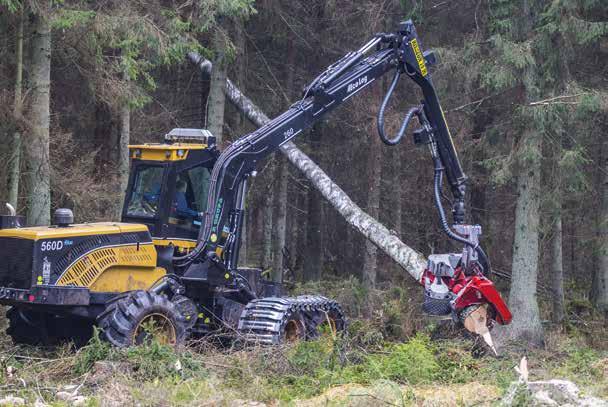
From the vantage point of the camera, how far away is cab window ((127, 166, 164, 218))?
1127 centimetres

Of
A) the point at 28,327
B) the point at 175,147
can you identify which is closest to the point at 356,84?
the point at 175,147

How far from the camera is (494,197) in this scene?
2389cm

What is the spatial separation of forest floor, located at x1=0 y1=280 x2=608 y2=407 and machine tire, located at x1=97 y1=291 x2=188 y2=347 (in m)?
0.36

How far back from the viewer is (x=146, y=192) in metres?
11.4

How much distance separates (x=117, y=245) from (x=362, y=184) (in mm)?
14344

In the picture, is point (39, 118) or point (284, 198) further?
point (284, 198)

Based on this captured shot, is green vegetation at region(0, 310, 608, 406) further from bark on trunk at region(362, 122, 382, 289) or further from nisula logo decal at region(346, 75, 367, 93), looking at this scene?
bark on trunk at region(362, 122, 382, 289)

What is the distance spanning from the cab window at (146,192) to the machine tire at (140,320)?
140 cm

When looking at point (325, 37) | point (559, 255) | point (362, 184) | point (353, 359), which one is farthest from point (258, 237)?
point (353, 359)

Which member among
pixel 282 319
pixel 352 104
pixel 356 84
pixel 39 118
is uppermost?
pixel 352 104

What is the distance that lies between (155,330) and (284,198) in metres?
12.3

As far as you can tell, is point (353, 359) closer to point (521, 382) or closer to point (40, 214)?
point (521, 382)

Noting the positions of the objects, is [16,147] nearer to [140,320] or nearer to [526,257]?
[140,320]

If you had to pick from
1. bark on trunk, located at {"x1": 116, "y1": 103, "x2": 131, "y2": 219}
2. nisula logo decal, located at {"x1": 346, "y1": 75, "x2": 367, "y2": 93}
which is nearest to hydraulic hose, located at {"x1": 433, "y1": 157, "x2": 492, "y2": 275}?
nisula logo decal, located at {"x1": 346, "y1": 75, "x2": 367, "y2": 93}
